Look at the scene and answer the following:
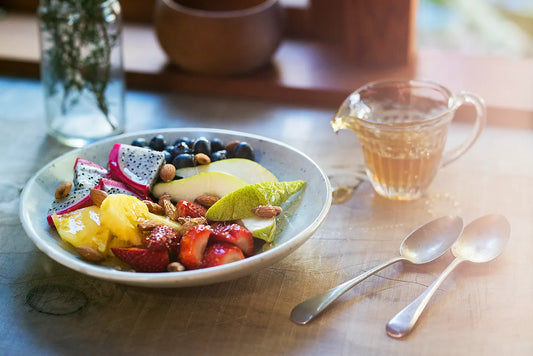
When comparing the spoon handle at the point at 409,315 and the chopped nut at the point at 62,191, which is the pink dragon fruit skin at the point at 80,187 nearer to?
the chopped nut at the point at 62,191

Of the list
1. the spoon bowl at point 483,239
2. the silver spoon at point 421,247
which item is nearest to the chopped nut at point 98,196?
the silver spoon at point 421,247

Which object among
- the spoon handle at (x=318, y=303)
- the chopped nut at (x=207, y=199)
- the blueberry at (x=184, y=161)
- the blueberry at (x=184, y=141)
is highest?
the blueberry at (x=184, y=161)

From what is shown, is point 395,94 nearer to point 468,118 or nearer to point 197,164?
point 468,118

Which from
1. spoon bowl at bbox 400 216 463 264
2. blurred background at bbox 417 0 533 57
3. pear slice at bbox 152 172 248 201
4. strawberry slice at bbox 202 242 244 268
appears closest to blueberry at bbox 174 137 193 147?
pear slice at bbox 152 172 248 201

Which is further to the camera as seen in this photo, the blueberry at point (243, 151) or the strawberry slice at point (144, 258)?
the blueberry at point (243, 151)

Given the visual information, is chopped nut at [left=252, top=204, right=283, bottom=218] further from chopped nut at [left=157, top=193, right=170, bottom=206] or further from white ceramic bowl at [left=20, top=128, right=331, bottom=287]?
chopped nut at [left=157, top=193, right=170, bottom=206]

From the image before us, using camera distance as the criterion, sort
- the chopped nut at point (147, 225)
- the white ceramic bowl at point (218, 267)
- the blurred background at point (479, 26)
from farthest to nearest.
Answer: the blurred background at point (479, 26) < the chopped nut at point (147, 225) < the white ceramic bowl at point (218, 267)

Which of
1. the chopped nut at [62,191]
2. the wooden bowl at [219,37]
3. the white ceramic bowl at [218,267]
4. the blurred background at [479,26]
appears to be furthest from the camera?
the blurred background at [479,26]

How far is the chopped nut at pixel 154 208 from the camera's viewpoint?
3.64 ft

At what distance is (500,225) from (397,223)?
0.18 metres

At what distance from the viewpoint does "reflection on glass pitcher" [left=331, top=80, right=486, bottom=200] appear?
124 cm

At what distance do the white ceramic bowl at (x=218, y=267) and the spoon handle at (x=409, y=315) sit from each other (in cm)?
18

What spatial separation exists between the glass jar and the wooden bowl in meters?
0.21

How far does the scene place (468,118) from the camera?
5.41 ft
